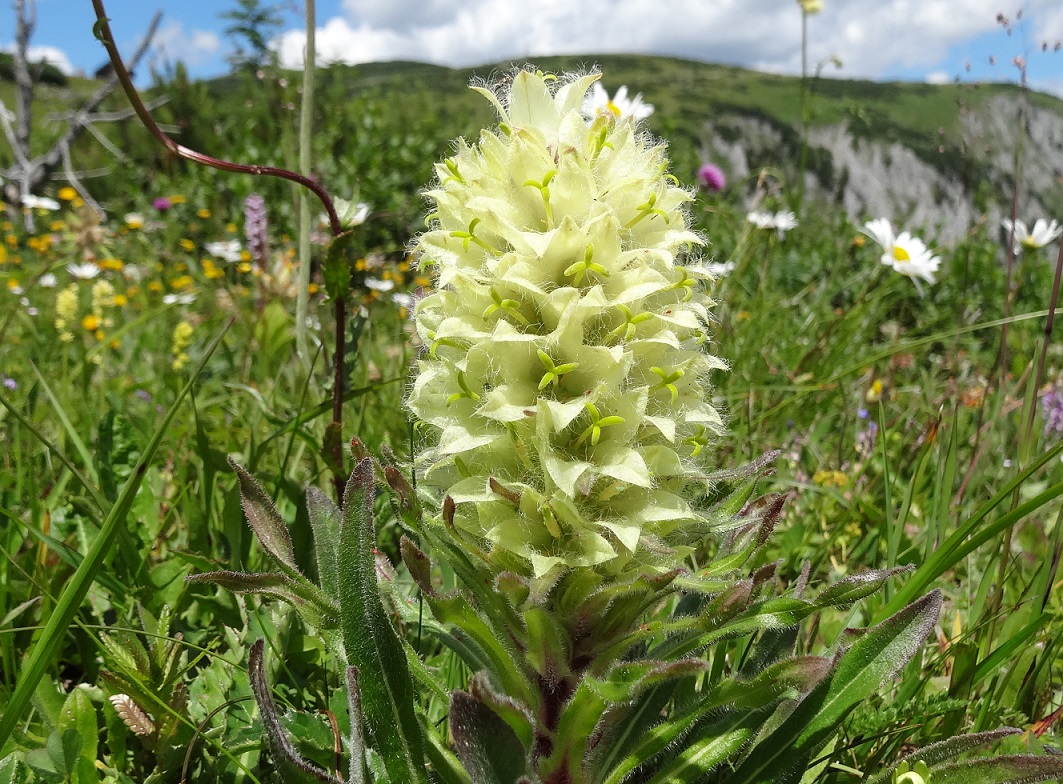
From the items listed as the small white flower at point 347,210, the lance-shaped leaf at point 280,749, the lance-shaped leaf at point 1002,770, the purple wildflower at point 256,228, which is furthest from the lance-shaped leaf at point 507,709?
the purple wildflower at point 256,228

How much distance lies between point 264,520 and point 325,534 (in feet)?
0.49

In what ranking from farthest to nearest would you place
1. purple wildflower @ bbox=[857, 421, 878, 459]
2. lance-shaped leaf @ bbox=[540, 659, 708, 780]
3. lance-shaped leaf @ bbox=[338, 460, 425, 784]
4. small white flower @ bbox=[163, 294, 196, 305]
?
small white flower @ bbox=[163, 294, 196, 305], purple wildflower @ bbox=[857, 421, 878, 459], lance-shaped leaf @ bbox=[338, 460, 425, 784], lance-shaped leaf @ bbox=[540, 659, 708, 780]

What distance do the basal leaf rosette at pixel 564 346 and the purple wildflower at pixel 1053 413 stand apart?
3.07 metres

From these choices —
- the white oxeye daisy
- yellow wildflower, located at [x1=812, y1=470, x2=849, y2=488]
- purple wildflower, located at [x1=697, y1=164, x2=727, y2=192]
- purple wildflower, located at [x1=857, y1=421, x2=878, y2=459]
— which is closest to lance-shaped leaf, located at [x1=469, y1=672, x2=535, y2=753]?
yellow wildflower, located at [x1=812, y1=470, x2=849, y2=488]

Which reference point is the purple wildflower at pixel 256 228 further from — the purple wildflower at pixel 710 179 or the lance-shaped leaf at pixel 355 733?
the purple wildflower at pixel 710 179

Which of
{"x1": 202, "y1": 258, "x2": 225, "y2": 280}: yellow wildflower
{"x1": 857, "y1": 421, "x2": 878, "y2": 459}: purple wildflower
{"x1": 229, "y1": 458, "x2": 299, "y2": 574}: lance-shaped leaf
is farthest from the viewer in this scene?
{"x1": 202, "y1": 258, "x2": 225, "y2": 280}: yellow wildflower

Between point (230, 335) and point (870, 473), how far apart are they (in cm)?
450

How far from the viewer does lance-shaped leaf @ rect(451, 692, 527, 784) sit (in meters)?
1.39

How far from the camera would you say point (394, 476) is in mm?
1505

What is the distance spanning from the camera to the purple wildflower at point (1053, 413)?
381 cm

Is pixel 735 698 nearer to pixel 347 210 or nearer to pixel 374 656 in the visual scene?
pixel 374 656

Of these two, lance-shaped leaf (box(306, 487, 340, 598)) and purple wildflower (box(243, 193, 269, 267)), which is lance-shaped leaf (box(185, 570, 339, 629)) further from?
purple wildflower (box(243, 193, 269, 267))

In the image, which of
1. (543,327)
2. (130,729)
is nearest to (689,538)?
(543,327)

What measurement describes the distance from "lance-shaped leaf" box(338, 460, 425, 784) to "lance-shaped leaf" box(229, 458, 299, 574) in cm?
31
